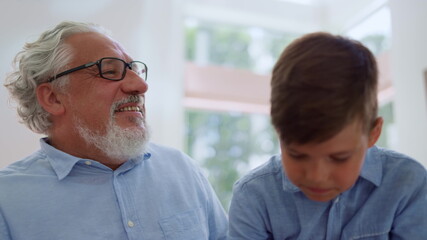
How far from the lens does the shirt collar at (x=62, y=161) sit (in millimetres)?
1519

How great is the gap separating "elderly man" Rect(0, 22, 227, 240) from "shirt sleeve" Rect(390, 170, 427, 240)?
2.39 ft

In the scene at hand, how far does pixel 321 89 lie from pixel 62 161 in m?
1.01

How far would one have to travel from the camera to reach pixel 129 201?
4.99 feet

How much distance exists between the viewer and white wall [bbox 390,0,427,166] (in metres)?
2.74

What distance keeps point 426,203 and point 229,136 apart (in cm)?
274

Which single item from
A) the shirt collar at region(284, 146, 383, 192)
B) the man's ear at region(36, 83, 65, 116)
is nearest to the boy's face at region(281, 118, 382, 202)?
the shirt collar at region(284, 146, 383, 192)

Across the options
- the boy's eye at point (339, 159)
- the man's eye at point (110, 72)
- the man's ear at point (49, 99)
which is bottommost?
the boy's eye at point (339, 159)

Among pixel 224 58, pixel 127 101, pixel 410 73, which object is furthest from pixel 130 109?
pixel 224 58

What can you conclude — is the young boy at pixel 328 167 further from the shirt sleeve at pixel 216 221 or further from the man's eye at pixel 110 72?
the man's eye at pixel 110 72

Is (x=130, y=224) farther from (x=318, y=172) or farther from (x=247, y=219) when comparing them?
(x=318, y=172)

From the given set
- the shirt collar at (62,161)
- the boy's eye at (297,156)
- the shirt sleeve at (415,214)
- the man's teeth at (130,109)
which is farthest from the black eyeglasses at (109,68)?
the shirt sleeve at (415,214)

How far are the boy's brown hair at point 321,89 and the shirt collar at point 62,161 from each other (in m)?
0.83

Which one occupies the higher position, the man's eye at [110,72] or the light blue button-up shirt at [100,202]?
the man's eye at [110,72]

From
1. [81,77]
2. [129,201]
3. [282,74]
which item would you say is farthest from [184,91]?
[282,74]
